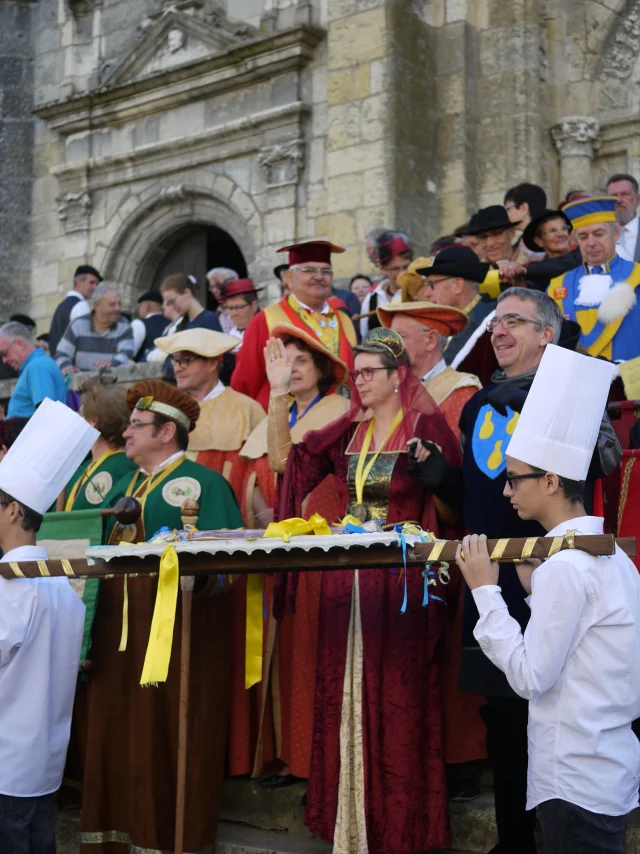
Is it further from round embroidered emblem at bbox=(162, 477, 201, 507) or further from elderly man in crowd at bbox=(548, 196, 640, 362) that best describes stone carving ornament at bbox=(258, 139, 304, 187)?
round embroidered emblem at bbox=(162, 477, 201, 507)

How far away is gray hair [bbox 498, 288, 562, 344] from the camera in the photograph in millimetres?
4719

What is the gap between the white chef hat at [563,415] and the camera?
3.61 metres

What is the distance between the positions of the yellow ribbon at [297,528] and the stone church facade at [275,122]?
23.7ft

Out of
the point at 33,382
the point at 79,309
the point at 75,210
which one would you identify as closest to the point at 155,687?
the point at 33,382

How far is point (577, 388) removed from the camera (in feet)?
→ 12.2

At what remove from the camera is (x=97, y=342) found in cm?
1015

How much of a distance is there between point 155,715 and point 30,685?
3.40 ft

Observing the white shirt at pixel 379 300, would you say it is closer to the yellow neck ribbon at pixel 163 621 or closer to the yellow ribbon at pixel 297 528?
the yellow ribbon at pixel 297 528

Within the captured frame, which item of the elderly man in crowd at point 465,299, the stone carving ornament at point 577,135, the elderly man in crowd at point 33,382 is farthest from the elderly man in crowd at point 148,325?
the elderly man in crowd at point 465,299

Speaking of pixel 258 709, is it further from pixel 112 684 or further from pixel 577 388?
pixel 577 388

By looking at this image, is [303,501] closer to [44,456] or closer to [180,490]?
[180,490]

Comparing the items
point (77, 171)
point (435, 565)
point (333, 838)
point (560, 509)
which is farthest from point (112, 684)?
point (77, 171)

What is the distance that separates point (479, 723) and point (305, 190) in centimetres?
868

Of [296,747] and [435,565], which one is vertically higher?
[435,565]
